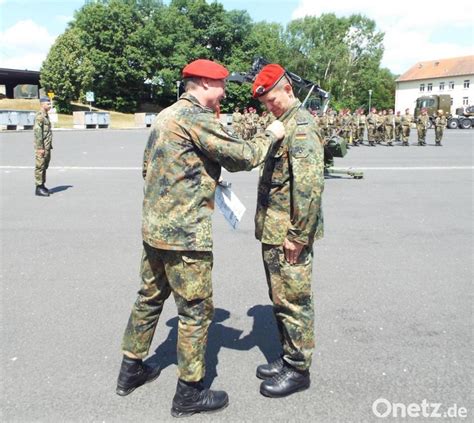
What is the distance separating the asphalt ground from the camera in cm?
301

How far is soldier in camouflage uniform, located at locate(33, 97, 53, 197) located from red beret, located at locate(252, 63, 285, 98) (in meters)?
7.94

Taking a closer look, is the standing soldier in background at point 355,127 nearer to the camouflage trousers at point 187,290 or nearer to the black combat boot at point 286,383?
the black combat boot at point 286,383

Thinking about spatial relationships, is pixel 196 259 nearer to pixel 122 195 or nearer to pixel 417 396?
pixel 417 396

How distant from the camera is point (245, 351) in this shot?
366 cm

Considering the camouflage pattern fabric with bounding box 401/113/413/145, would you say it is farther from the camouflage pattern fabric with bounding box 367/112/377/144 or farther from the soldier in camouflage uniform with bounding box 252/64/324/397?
the soldier in camouflage uniform with bounding box 252/64/324/397

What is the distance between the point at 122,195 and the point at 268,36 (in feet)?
220

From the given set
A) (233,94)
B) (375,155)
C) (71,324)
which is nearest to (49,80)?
(233,94)

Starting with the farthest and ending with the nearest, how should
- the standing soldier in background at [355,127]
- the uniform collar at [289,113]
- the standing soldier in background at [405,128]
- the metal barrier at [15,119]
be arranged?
the metal barrier at [15,119]
the standing soldier in background at [355,127]
the standing soldier in background at [405,128]
the uniform collar at [289,113]

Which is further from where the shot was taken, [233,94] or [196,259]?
[233,94]

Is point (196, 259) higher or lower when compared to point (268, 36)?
lower

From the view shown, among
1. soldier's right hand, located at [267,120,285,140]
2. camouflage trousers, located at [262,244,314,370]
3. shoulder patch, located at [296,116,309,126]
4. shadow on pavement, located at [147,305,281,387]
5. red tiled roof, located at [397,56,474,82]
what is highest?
red tiled roof, located at [397,56,474,82]

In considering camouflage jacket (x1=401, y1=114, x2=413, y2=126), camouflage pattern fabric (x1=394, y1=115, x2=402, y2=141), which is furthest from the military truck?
camouflage jacket (x1=401, y1=114, x2=413, y2=126)

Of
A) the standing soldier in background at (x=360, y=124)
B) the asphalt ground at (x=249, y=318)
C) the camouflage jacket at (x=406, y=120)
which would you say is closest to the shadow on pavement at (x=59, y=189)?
the asphalt ground at (x=249, y=318)

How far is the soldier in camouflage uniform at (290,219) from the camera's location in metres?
2.88
